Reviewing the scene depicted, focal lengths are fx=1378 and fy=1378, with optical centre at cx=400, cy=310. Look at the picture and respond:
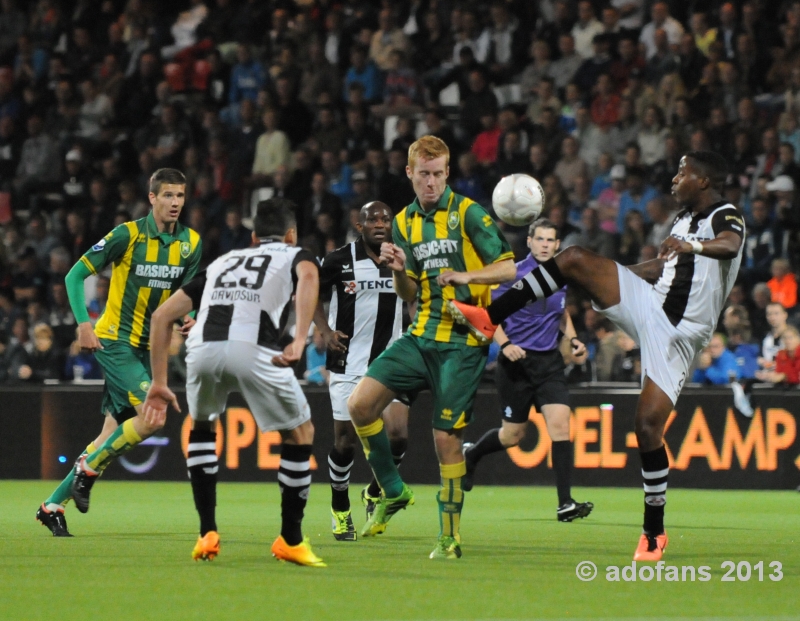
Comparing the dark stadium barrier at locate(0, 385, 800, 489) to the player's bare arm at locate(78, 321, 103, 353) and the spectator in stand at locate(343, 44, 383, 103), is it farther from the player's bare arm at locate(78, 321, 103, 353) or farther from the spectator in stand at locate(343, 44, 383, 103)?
the spectator in stand at locate(343, 44, 383, 103)

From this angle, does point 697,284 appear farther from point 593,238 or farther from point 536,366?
point 593,238

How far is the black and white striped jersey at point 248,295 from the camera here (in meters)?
7.23

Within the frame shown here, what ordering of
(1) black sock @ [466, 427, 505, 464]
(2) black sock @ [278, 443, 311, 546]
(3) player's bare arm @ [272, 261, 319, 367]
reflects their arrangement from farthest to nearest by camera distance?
(1) black sock @ [466, 427, 505, 464]
(2) black sock @ [278, 443, 311, 546]
(3) player's bare arm @ [272, 261, 319, 367]

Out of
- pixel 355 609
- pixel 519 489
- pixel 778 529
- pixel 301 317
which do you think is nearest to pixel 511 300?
pixel 301 317

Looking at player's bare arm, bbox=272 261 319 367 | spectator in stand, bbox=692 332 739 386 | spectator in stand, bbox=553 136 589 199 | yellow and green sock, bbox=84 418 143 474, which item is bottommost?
yellow and green sock, bbox=84 418 143 474

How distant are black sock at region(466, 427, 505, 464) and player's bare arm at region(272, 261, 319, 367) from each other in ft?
15.3

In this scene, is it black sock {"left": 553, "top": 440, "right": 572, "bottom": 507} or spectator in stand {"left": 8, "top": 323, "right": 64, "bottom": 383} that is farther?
spectator in stand {"left": 8, "top": 323, "right": 64, "bottom": 383}

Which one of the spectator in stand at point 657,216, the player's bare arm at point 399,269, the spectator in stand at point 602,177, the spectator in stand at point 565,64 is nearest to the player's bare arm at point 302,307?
the player's bare arm at point 399,269

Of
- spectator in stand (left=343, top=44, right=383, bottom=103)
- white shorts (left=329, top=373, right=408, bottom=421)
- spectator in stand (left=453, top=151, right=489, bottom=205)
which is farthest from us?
spectator in stand (left=343, top=44, right=383, bottom=103)

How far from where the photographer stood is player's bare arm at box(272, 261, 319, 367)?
22.8 feet

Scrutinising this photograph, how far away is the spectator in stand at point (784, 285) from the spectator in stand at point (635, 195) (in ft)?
6.51

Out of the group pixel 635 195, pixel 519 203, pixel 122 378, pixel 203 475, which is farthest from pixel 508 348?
pixel 635 195

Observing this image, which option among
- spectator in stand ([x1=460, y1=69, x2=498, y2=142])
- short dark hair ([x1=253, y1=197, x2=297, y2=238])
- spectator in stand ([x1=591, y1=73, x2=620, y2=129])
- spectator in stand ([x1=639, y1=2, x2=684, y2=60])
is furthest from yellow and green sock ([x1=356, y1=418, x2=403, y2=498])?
spectator in stand ([x1=639, y1=2, x2=684, y2=60])

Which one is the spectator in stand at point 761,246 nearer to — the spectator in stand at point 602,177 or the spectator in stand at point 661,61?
the spectator in stand at point 602,177
